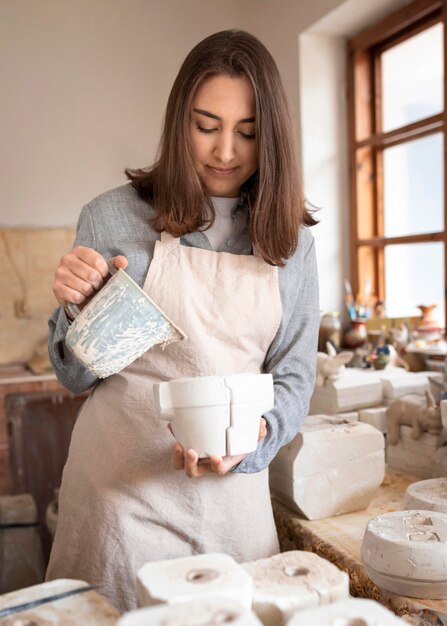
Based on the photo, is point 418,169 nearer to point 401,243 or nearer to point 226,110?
point 401,243

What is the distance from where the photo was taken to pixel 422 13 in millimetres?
2762

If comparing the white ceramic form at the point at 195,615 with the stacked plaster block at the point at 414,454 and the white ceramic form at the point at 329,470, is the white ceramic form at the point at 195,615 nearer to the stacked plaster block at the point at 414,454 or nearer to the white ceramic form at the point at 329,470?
the white ceramic form at the point at 329,470

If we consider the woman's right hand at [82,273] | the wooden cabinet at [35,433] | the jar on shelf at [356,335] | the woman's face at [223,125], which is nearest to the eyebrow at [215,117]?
the woman's face at [223,125]

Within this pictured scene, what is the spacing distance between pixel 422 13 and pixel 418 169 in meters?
0.65

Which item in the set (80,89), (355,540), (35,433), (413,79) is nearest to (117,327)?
(355,540)

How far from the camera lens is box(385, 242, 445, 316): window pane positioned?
2.97 metres

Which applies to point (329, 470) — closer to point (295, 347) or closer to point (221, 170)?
point (295, 347)

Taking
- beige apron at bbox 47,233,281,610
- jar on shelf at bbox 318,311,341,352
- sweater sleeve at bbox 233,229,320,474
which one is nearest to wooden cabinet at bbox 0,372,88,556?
jar on shelf at bbox 318,311,341,352

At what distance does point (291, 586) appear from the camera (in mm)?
749

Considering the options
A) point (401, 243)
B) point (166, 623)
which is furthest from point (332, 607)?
point (401, 243)

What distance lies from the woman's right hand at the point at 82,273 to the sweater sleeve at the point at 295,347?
40cm

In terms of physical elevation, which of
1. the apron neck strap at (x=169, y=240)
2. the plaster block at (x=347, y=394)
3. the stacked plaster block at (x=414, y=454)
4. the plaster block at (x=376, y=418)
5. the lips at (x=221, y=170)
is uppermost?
the lips at (x=221, y=170)

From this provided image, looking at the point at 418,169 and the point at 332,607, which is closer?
the point at 332,607

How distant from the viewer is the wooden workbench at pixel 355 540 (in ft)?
3.23
